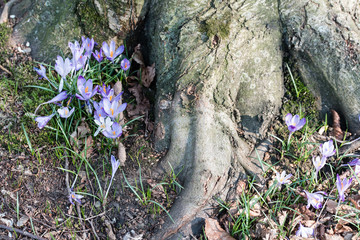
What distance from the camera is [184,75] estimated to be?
102 inches

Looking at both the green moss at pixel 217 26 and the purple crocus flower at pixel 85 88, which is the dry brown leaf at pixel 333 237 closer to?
the green moss at pixel 217 26

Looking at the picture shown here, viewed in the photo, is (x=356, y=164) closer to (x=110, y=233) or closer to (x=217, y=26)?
(x=217, y=26)

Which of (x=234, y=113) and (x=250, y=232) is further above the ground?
(x=234, y=113)

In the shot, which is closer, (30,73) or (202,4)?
(202,4)

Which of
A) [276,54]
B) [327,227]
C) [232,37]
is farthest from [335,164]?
[232,37]

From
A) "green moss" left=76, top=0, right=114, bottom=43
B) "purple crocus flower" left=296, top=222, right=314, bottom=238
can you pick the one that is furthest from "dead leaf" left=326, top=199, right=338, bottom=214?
Result: "green moss" left=76, top=0, right=114, bottom=43

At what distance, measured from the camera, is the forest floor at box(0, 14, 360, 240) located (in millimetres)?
2328

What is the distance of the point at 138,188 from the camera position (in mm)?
2465

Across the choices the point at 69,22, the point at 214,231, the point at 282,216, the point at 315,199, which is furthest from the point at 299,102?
the point at 69,22

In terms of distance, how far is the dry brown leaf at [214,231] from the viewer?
87.7 inches

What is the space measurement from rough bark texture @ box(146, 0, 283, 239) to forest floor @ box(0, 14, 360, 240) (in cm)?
13

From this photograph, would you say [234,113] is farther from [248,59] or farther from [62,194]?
[62,194]

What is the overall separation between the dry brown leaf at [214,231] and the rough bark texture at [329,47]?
127cm

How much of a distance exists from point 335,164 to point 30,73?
8.54 ft
